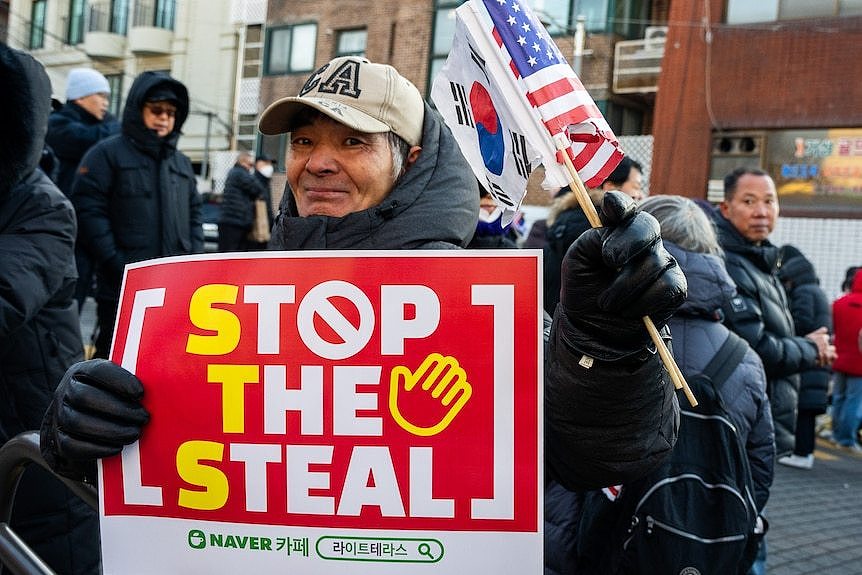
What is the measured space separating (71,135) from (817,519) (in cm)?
558

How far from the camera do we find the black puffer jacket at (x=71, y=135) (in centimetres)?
620

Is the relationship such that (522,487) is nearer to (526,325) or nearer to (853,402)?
(526,325)

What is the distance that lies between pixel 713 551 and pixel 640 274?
1.44 metres

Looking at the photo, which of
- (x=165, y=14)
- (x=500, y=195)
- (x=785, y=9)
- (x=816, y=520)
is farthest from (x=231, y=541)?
(x=165, y=14)

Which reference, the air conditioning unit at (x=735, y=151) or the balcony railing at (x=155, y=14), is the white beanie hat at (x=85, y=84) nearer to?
the air conditioning unit at (x=735, y=151)

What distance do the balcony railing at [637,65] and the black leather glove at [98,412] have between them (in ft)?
63.6

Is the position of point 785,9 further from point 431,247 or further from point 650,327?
point 650,327

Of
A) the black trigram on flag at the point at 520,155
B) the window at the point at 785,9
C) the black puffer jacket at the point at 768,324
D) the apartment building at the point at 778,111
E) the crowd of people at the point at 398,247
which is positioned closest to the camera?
the crowd of people at the point at 398,247

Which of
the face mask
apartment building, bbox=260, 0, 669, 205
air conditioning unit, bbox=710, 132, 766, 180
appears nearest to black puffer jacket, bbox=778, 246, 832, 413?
the face mask

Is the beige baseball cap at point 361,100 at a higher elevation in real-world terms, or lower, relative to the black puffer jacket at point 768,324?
higher

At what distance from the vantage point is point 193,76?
29516 millimetres

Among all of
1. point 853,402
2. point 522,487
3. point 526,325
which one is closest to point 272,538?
point 522,487

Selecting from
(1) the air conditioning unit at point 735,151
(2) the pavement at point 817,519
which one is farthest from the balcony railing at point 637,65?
(2) the pavement at point 817,519

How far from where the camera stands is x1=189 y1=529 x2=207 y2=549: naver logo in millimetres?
1533
